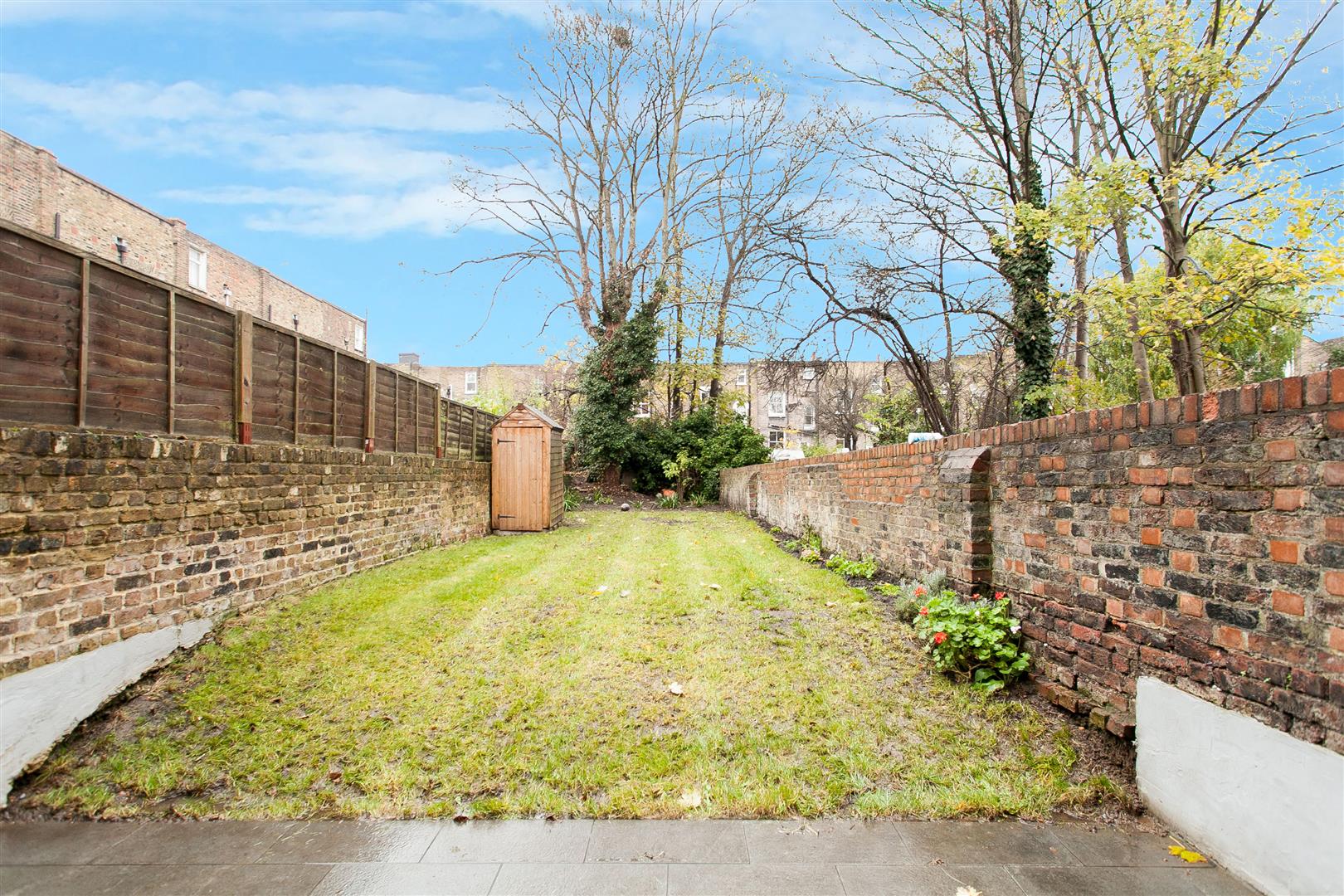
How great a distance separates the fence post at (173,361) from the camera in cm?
439

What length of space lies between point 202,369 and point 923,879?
5641mm

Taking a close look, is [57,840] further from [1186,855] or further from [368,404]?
[368,404]

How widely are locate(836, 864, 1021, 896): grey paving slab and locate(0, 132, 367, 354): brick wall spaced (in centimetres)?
1130

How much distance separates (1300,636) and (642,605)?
4.47 metres

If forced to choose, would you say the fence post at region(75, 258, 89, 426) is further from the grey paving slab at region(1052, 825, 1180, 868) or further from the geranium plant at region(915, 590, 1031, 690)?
the grey paving slab at region(1052, 825, 1180, 868)

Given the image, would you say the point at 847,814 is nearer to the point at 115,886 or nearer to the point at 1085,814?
the point at 1085,814

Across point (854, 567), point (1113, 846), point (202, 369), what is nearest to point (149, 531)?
point (202, 369)

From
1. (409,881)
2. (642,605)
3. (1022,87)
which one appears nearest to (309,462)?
(642,605)

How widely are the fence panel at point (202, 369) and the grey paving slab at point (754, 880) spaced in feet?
14.9

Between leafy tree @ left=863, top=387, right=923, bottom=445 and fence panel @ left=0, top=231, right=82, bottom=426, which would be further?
leafy tree @ left=863, top=387, right=923, bottom=445

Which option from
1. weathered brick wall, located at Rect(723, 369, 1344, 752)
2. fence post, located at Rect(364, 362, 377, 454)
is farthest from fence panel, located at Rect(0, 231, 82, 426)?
weathered brick wall, located at Rect(723, 369, 1344, 752)

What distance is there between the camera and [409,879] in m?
2.22

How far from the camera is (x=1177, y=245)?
9297 millimetres

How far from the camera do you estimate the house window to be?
24.0m
